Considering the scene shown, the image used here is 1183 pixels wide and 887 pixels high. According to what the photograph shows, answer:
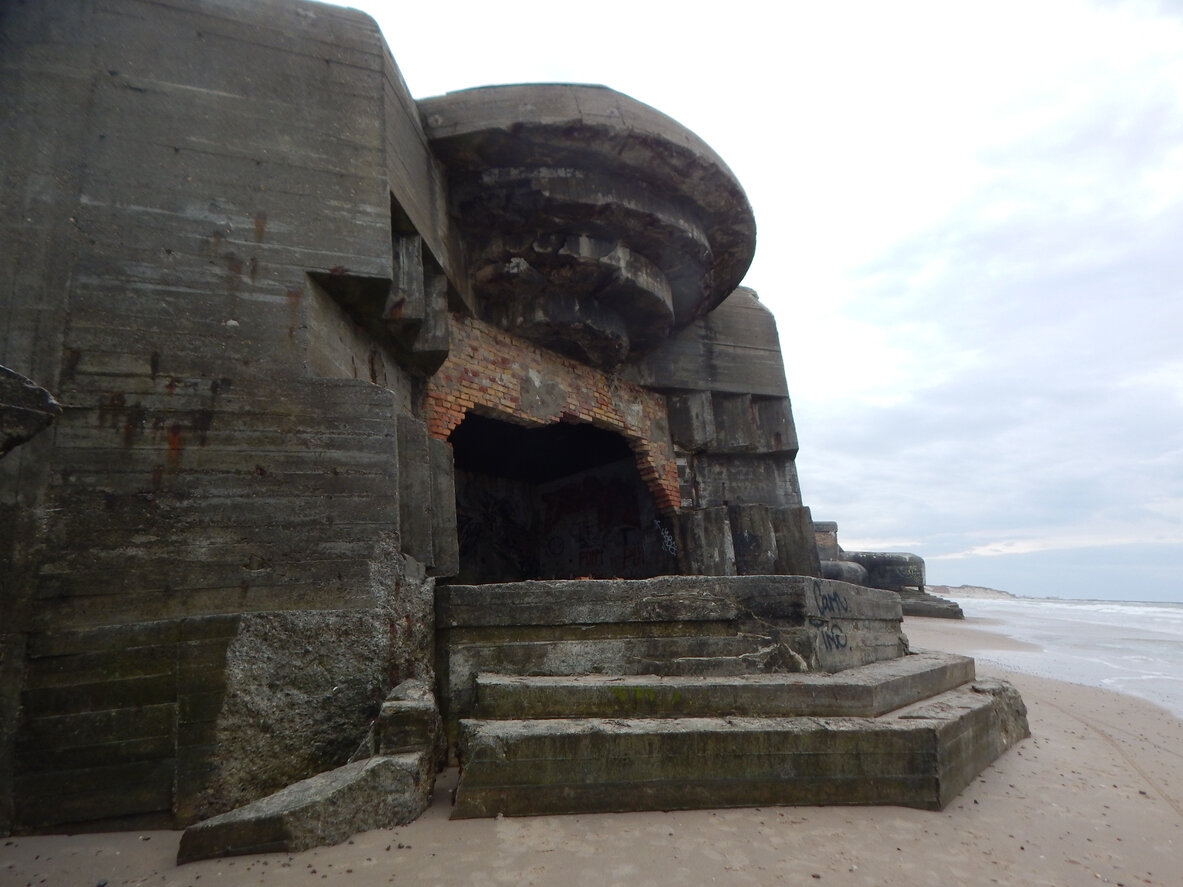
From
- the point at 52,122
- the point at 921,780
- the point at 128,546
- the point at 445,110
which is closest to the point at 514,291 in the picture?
the point at 445,110

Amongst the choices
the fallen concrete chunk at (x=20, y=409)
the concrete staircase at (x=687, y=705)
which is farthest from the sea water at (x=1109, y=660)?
the fallen concrete chunk at (x=20, y=409)

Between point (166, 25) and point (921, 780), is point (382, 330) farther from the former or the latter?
point (921, 780)

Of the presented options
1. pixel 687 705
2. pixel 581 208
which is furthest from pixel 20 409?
pixel 581 208

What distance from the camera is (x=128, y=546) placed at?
354 centimetres

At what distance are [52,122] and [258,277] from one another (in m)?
1.47

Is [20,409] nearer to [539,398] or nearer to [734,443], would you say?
[539,398]

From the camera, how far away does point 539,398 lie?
7.12 m

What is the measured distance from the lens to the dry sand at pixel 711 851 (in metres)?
2.75

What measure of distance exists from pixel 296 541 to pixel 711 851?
267cm

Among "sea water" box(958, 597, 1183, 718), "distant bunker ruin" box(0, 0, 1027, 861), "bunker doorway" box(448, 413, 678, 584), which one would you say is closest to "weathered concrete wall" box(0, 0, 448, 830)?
"distant bunker ruin" box(0, 0, 1027, 861)

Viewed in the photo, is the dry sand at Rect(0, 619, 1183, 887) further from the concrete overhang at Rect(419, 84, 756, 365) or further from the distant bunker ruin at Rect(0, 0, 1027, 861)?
the concrete overhang at Rect(419, 84, 756, 365)

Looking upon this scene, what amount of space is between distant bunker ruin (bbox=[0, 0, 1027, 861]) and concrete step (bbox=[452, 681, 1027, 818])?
15 millimetres

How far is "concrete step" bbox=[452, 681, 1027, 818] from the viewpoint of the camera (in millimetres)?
3326

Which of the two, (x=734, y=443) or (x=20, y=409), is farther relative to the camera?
(x=734, y=443)
